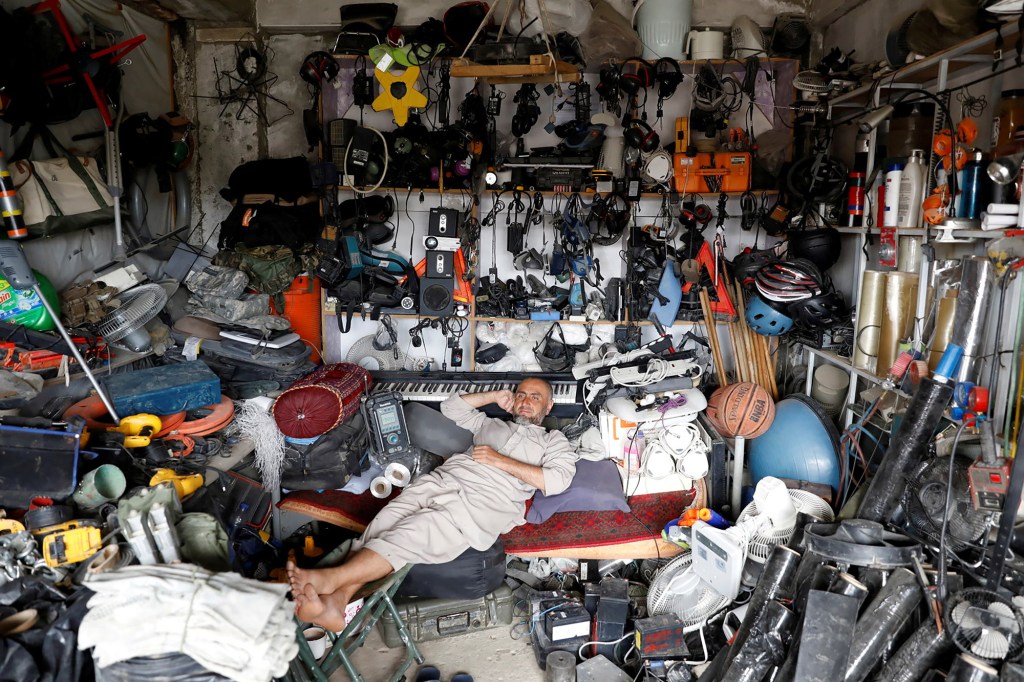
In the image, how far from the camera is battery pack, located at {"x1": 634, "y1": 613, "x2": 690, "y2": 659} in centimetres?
295

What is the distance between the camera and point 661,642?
9.72 ft

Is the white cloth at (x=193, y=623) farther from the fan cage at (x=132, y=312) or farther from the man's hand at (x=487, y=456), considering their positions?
the fan cage at (x=132, y=312)

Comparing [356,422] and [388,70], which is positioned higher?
A: [388,70]

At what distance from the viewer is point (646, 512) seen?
3.87 metres

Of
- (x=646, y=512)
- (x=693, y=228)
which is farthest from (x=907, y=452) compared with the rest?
(x=693, y=228)

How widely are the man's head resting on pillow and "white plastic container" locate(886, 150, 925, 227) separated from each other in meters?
1.99

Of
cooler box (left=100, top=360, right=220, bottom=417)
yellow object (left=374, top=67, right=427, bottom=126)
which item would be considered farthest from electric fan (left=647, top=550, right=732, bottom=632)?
yellow object (left=374, top=67, right=427, bottom=126)

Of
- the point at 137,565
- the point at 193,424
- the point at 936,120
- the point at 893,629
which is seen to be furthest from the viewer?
the point at 193,424

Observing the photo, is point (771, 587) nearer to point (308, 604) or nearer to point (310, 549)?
point (308, 604)

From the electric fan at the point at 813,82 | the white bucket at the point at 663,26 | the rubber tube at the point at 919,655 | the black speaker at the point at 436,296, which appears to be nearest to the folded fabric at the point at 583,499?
the black speaker at the point at 436,296

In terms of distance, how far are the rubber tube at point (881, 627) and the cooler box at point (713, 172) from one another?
270 centimetres

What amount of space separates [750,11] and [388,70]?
256 cm

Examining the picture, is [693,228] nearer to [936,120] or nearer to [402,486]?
[936,120]

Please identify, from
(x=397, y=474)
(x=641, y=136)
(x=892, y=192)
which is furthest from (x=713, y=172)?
(x=397, y=474)
